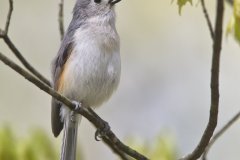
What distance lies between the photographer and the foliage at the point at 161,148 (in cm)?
410

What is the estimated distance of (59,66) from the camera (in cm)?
507

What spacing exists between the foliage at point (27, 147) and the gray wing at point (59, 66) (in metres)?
0.88

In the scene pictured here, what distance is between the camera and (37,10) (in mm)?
9359

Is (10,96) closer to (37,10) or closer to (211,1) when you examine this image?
(37,10)

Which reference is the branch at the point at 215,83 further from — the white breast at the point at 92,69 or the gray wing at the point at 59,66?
the gray wing at the point at 59,66

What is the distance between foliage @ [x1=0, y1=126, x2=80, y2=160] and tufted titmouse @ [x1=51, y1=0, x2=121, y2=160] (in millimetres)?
634

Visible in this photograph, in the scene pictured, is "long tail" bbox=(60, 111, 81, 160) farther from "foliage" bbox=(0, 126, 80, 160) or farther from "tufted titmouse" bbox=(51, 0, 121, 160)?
"foliage" bbox=(0, 126, 80, 160)

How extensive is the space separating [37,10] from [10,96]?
4.19ft

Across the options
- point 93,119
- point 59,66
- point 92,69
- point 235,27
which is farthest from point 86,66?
point 235,27

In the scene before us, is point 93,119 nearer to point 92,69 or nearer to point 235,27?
point 92,69

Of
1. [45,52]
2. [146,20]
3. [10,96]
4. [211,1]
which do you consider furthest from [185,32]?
[10,96]

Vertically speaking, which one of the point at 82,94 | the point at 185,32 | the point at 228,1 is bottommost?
the point at 185,32

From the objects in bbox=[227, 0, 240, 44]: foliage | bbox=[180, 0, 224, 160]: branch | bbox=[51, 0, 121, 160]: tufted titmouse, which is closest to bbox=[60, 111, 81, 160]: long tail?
bbox=[51, 0, 121, 160]: tufted titmouse

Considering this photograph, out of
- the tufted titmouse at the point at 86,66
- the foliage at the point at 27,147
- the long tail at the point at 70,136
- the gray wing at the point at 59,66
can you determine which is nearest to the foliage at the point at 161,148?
the foliage at the point at 27,147
